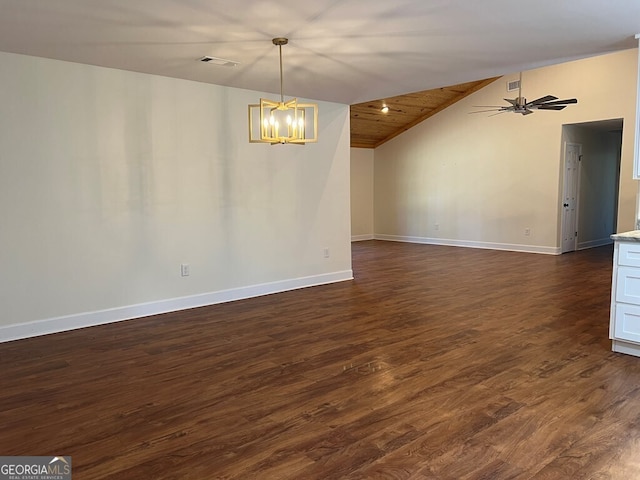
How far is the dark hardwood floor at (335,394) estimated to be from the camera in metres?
2.05

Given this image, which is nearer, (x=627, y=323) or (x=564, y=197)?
(x=627, y=323)

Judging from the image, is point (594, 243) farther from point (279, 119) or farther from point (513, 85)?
point (279, 119)

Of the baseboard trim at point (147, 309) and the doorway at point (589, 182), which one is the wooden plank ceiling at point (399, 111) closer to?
the doorway at point (589, 182)

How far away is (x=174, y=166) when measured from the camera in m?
4.63

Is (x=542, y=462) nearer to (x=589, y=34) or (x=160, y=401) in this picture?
(x=160, y=401)

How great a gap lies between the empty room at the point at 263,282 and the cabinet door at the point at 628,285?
0.06ft

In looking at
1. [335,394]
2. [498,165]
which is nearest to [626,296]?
[335,394]

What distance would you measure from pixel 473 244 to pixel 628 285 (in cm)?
639

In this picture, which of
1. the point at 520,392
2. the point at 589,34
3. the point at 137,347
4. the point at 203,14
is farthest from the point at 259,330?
the point at 589,34

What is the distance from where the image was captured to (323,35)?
3.33 m

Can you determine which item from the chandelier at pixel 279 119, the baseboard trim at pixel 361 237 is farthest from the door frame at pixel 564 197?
the chandelier at pixel 279 119

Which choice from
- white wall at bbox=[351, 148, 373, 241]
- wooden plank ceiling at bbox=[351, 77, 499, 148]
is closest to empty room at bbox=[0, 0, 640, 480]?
wooden plank ceiling at bbox=[351, 77, 499, 148]

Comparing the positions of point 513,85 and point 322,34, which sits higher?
point 513,85

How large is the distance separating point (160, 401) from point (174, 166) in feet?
8.72
